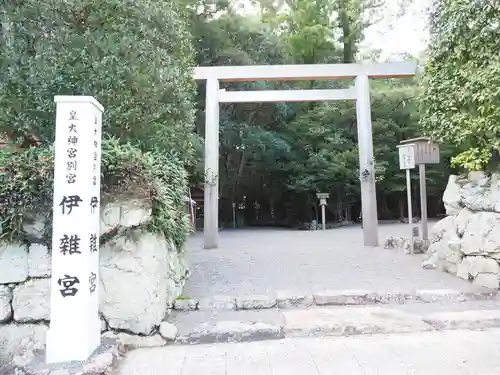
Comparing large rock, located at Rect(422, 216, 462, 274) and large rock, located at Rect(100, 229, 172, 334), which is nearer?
large rock, located at Rect(100, 229, 172, 334)

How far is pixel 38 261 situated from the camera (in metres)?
3.31

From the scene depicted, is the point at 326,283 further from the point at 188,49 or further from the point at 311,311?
the point at 188,49

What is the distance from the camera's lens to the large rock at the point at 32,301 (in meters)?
3.28

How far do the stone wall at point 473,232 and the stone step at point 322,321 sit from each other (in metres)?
0.71

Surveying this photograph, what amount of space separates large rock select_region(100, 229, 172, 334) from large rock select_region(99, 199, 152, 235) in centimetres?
12

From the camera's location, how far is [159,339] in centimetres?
340

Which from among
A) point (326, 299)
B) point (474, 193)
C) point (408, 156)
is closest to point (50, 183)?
point (326, 299)

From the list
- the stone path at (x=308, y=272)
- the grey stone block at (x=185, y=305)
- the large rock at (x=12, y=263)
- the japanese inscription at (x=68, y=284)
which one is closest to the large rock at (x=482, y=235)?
the stone path at (x=308, y=272)

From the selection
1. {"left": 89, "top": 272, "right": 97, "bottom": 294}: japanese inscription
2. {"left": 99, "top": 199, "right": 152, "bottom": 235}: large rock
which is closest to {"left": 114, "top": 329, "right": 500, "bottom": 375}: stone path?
{"left": 89, "top": 272, "right": 97, "bottom": 294}: japanese inscription

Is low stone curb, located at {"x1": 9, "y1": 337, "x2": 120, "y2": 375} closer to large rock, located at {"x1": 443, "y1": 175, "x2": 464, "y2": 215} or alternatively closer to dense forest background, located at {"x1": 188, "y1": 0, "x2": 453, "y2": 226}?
large rock, located at {"x1": 443, "y1": 175, "x2": 464, "y2": 215}

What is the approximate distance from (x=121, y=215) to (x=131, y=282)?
61 centimetres

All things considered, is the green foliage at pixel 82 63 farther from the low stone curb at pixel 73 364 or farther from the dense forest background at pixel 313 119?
the dense forest background at pixel 313 119

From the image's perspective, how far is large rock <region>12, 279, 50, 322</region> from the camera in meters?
3.28

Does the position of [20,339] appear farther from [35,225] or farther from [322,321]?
[322,321]
